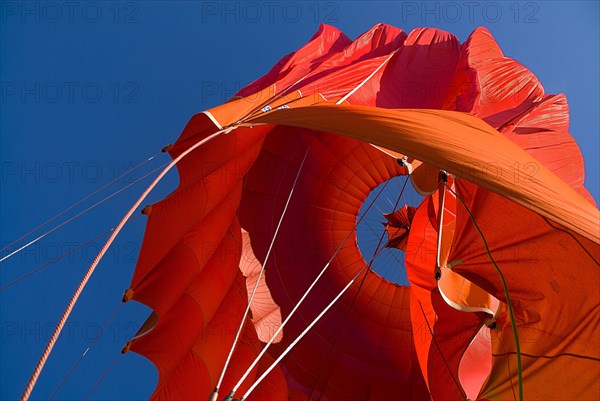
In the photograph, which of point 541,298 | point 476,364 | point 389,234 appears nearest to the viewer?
point 541,298

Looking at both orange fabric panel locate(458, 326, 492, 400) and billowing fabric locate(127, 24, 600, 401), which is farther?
orange fabric panel locate(458, 326, 492, 400)

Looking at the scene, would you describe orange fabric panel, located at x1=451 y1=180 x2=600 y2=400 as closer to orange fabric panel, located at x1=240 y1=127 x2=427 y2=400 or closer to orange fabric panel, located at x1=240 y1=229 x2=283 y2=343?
orange fabric panel, located at x1=240 y1=127 x2=427 y2=400

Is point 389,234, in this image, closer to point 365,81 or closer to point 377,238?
point 377,238

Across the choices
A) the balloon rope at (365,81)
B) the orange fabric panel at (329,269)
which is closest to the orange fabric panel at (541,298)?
the balloon rope at (365,81)

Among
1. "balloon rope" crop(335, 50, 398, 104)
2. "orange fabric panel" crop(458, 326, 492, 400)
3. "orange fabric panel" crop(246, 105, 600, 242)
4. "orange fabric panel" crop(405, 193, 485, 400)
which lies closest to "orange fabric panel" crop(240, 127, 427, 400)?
"balloon rope" crop(335, 50, 398, 104)

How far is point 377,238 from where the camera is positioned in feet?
24.4

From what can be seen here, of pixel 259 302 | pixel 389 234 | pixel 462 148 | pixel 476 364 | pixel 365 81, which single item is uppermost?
pixel 365 81

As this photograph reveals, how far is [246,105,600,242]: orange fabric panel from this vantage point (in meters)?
2.13

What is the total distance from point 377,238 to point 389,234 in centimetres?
82

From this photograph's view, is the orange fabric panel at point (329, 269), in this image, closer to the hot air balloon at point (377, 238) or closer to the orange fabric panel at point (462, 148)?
the hot air balloon at point (377, 238)

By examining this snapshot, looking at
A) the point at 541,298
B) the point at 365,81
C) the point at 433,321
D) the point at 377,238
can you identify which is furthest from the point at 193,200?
the point at 377,238

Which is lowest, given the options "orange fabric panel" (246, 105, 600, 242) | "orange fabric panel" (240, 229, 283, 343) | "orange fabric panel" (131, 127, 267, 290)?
"orange fabric panel" (240, 229, 283, 343)

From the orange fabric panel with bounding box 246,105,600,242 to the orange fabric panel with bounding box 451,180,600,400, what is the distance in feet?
0.85

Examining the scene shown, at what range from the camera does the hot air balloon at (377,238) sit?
8.43 feet
